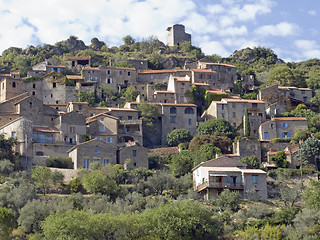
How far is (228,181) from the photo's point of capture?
63.4m

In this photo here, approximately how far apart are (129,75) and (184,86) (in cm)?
1028

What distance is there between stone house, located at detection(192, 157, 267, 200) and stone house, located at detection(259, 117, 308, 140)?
54.7 feet

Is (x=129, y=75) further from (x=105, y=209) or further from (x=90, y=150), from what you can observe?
(x=105, y=209)

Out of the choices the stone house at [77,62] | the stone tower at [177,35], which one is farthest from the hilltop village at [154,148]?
the stone tower at [177,35]

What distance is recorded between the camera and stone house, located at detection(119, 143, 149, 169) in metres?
70.2

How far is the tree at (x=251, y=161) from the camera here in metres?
69.1

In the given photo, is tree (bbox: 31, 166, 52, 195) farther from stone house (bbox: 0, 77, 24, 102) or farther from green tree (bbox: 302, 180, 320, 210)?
green tree (bbox: 302, 180, 320, 210)

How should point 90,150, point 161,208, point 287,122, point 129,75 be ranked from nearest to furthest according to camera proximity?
point 161,208, point 90,150, point 287,122, point 129,75

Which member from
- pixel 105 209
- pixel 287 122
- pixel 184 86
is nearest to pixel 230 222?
pixel 105 209

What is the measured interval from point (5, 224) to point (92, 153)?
20.8 metres

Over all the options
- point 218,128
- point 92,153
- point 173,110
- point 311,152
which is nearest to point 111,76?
point 173,110

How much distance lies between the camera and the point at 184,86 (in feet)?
297

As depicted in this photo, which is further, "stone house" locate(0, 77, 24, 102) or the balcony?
"stone house" locate(0, 77, 24, 102)

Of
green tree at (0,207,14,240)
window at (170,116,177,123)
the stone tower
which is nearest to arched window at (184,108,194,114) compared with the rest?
window at (170,116,177,123)
